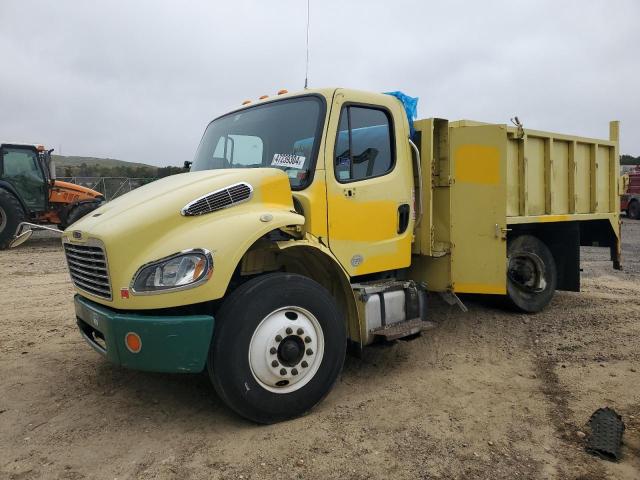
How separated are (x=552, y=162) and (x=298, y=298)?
4124 mm

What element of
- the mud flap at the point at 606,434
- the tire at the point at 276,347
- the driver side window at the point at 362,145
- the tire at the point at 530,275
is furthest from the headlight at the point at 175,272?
the tire at the point at 530,275

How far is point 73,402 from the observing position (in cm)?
395

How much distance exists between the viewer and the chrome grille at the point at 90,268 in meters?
3.39

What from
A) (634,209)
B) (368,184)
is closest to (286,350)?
(368,184)

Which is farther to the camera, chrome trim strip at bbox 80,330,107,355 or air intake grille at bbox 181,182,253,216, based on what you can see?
chrome trim strip at bbox 80,330,107,355

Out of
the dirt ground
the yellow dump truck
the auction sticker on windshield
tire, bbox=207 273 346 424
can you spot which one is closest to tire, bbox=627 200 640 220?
the yellow dump truck

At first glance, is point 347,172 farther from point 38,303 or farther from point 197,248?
point 38,303

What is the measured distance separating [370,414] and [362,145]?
219 centimetres

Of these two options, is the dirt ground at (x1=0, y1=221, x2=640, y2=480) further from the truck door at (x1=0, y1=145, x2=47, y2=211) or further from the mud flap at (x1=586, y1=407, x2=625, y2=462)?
the truck door at (x1=0, y1=145, x2=47, y2=211)

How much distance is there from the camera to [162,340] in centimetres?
323

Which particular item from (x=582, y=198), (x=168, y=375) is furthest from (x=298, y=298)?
(x=582, y=198)

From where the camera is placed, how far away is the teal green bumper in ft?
10.6

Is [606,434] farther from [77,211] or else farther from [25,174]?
[25,174]

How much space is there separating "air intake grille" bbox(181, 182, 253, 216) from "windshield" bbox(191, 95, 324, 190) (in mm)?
507
